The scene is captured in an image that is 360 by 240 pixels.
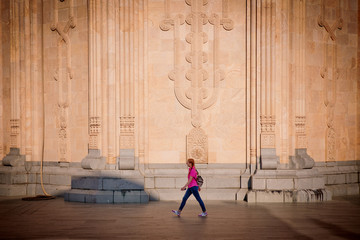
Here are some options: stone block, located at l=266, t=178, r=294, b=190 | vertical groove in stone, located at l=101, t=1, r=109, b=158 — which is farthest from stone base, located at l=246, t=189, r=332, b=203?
vertical groove in stone, located at l=101, t=1, r=109, b=158

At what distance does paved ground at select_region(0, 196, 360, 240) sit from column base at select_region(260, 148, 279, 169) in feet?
5.02

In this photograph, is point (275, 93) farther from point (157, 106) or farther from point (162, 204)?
point (162, 204)

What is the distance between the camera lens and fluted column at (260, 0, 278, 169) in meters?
19.2

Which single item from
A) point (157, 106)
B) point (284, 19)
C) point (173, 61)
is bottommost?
point (157, 106)

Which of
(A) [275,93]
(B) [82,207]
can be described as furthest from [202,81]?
(B) [82,207]

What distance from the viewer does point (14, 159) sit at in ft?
73.4

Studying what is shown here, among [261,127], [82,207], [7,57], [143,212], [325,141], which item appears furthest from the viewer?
[7,57]

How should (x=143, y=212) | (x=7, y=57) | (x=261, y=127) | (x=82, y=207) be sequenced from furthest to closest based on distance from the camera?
Answer: (x=7, y=57), (x=261, y=127), (x=82, y=207), (x=143, y=212)

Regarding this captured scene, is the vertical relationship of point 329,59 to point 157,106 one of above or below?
above

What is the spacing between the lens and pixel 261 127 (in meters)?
19.4

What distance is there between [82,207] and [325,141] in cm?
1001

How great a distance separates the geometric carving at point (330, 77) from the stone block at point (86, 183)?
910 cm

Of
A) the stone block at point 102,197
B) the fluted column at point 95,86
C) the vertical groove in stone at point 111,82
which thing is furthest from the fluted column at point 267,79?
the fluted column at point 95,86

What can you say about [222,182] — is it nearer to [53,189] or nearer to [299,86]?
[299,86]
